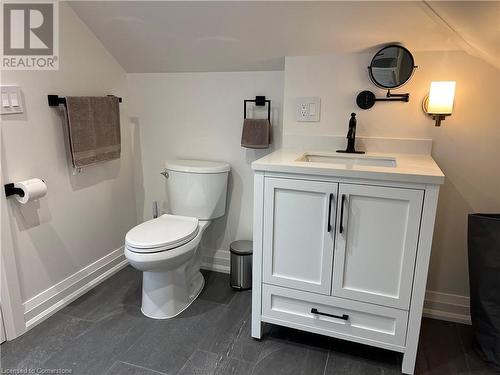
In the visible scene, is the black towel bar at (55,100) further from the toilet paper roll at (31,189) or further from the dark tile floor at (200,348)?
the dark tile floor at (200,348)

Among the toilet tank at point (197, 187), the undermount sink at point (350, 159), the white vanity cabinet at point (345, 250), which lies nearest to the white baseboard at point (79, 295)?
the white vanity cabinet at point (345, 250)

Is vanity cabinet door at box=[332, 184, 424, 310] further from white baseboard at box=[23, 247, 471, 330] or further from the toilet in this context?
the toilet

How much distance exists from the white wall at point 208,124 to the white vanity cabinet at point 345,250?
639 mm

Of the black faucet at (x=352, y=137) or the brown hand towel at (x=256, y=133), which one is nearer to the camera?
the black faucet at (x=352, y=137)

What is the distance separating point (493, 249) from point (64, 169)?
7.32ft

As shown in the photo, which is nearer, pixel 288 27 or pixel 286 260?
pixel 286 260

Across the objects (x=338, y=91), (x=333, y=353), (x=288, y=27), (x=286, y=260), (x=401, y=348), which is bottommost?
(x=333, y=353)

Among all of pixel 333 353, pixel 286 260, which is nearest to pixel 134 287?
pixel 286 260

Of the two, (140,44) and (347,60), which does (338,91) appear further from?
(140,44)

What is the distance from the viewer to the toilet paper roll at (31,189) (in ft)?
5.47

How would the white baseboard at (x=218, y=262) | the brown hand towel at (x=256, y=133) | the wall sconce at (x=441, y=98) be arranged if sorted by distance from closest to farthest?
the wall sconce at (x=441, y=98)
the brown hand towel at (x=256, y=133)
the white baseboard at (x=218, y=262)

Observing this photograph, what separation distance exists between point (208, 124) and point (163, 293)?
1092 mm

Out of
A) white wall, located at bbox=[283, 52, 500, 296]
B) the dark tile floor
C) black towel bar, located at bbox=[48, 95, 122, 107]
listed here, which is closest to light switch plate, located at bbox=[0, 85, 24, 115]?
black towel bar, located at bbox=[48, 95, 122, 107]

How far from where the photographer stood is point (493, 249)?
1.58m
